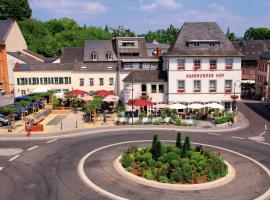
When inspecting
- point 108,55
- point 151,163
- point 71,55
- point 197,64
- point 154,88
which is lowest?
point 151,163

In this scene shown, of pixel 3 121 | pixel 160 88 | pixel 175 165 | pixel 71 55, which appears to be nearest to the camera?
pixel 175 165

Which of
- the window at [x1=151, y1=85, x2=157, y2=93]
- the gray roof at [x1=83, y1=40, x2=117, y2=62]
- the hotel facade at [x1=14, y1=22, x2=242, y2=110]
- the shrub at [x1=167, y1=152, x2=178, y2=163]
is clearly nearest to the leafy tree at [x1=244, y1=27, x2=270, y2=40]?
the gray roof at [x1=83, y1=40, x2=117, y2=62]

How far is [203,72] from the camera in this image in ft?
165

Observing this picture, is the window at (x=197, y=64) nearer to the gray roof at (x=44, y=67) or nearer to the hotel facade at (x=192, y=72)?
the hotel facade at (x=192, y=72)

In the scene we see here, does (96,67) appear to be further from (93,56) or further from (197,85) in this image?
(197,85)

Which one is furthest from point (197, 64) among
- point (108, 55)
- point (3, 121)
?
point (3, 121)

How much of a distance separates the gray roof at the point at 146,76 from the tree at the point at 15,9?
70.0m

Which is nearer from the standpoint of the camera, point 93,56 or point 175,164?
point 175,164

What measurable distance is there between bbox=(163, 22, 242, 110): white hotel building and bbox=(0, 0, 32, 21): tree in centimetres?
7622

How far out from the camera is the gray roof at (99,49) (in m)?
70.6

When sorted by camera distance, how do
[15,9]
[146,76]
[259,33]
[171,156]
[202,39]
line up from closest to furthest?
1. [171,156]
2. [202,39]
3. [146,76]
4. [15,9]
5. [259,33]

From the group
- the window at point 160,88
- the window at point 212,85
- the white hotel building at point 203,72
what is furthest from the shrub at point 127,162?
the window at point 212,85

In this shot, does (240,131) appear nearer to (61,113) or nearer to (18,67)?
(61,113)

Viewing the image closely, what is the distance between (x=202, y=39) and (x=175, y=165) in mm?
31553
